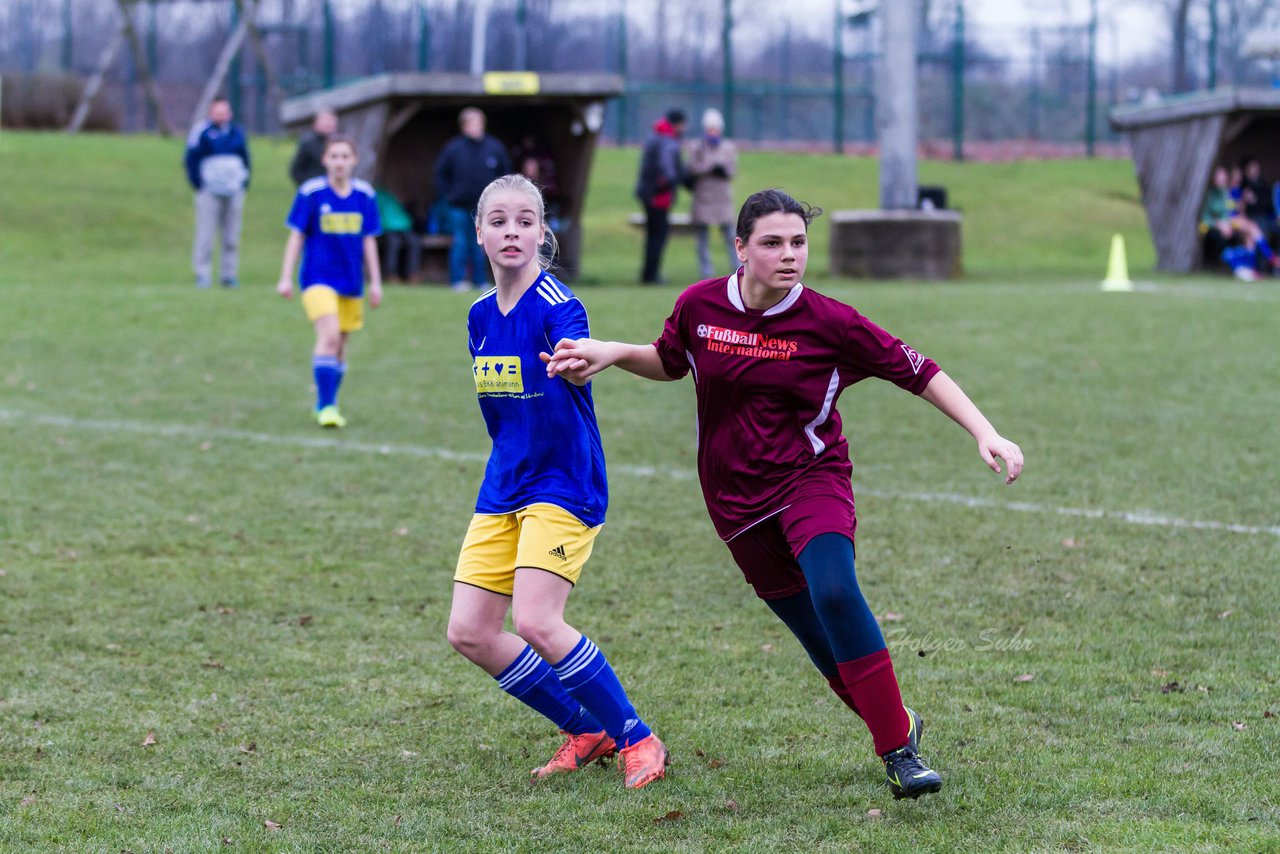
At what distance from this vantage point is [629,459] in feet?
30.7

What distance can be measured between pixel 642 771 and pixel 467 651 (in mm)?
583

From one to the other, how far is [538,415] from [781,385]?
2.20ft

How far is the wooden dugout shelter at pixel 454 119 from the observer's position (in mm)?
19125

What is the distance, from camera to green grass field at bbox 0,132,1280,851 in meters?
3.95

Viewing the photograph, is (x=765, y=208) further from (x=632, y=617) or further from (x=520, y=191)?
(x=632, y=617)

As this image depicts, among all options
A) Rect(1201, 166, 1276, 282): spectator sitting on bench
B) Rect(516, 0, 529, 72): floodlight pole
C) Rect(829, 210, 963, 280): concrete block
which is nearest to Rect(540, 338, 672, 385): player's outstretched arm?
Rect(829, 210, 963, 280): concrete block

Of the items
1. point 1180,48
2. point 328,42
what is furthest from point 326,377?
point 1180,48

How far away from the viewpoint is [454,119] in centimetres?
2095

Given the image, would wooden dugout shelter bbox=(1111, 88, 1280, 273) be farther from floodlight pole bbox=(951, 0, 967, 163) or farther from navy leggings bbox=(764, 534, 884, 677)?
navy leggings bbox=(764, 534, 884, 677)

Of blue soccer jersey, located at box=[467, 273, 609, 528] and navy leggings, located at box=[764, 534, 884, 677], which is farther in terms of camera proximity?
blue soccer jersey, located at box=[467, 273, 609, 528]

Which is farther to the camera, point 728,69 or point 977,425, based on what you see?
point 728,69

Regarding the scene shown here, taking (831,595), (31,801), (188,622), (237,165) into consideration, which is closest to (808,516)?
(831,595)
